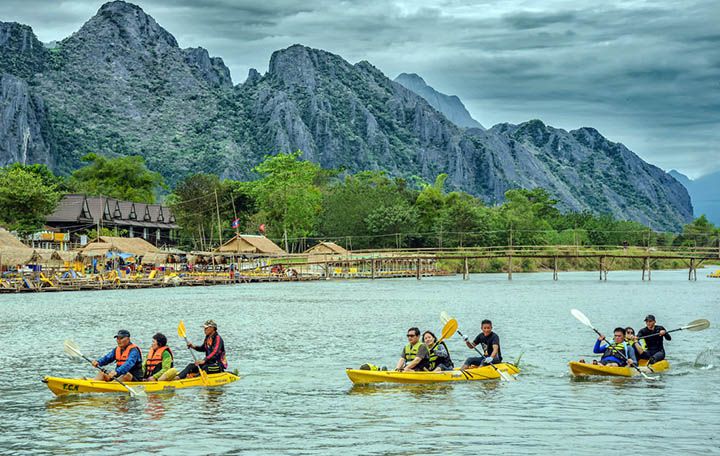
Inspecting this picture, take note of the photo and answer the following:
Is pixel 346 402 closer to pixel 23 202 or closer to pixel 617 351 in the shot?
pixel 617 351

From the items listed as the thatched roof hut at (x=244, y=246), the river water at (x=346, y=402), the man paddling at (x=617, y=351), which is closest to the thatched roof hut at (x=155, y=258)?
the thatched roof hut at (x=244, y=246)

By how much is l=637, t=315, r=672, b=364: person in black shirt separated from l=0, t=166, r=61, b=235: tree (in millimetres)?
83500

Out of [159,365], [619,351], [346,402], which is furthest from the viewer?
[619,351]

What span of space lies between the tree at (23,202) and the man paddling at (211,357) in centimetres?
7974

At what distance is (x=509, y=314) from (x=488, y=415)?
35875 mm

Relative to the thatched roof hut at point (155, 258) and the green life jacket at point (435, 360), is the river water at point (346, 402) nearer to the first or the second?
the green life jacket at point (435, 360)

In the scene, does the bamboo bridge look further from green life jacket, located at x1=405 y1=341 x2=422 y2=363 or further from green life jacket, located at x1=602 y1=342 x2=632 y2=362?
green life jacket, located at x1=405 y1=341 x2=422 y2=363

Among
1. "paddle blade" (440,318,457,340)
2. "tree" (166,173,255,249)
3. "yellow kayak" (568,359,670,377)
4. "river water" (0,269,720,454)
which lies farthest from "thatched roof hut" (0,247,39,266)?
"yellow kayak" (568,359,670,377)

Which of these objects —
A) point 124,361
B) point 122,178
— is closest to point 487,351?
point 124,361

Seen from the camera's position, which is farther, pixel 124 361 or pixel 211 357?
pixel 211 357

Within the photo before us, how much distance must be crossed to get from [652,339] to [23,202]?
8480cm

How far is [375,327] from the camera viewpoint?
157ft

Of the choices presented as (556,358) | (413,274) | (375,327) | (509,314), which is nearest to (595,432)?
(556,358)

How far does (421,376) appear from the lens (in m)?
24.6
